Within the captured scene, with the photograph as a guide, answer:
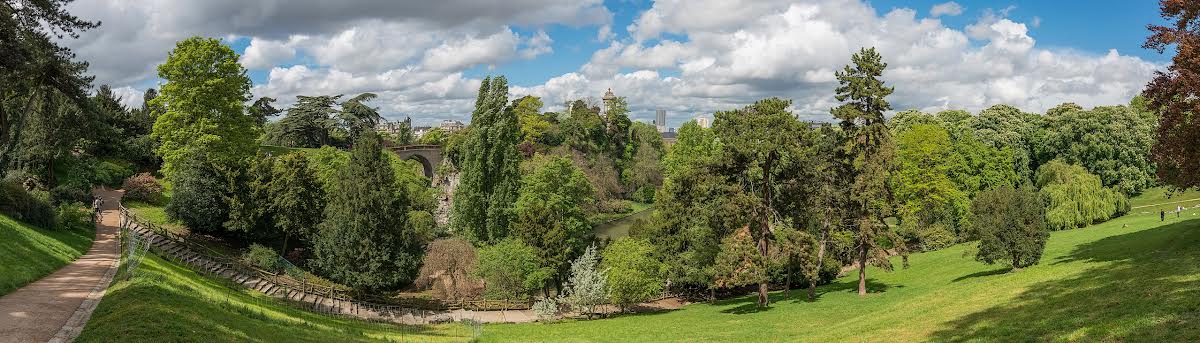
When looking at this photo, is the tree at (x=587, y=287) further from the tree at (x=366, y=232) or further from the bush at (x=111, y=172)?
the bush at (x=111, y=172)

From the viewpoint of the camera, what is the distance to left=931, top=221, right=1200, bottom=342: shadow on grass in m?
12.9

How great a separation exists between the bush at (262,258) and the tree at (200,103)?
6.12 metres

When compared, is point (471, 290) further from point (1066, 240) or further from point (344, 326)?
point (1066, 240)

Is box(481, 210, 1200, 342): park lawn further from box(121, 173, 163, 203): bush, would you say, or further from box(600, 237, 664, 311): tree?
box(121, 173, 163, 203): bush

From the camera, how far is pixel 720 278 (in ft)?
97.1

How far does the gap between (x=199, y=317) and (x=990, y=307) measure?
22.5 meters

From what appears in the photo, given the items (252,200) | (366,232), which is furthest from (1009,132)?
(252,200)

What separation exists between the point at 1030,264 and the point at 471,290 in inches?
1130

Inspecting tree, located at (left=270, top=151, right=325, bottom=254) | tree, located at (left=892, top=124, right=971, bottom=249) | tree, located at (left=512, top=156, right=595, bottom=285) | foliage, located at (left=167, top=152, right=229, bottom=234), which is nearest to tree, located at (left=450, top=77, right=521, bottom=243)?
tree, located at (left=512, top=156, right=595, bottom=285)

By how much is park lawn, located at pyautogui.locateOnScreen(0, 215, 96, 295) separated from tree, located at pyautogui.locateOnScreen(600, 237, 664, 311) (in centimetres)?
2394

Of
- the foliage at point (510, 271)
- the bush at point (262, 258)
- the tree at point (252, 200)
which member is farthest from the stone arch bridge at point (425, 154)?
the foliage at point (510, 271)

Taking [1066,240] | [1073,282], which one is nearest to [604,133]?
[1066,240]

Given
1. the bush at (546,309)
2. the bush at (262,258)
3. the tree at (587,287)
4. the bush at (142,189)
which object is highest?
the bush at (142,189)

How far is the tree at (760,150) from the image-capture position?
2931 centimetres
